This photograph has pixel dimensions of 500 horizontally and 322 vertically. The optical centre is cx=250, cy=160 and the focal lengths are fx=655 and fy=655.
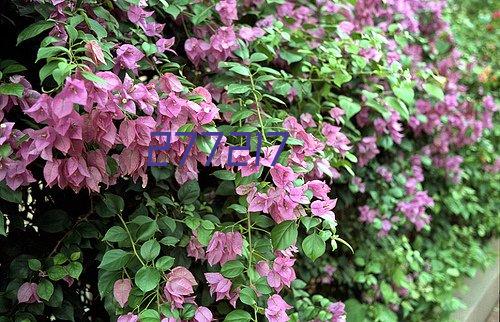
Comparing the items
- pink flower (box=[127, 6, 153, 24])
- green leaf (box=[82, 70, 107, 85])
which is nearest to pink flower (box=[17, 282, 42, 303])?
green leaf (box=[82, 70, 107, 85])

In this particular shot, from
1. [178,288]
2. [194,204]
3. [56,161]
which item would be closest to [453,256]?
[194,204]

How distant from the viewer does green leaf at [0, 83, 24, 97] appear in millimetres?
1417

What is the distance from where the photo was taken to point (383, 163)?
285 centimetres

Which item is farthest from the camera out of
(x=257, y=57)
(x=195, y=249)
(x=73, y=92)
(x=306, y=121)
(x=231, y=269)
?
(x=306, y=121)

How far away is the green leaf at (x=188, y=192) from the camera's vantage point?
5.57ft

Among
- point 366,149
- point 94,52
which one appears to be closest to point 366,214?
point 366,149

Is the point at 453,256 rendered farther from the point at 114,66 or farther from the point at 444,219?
the point at 114,66

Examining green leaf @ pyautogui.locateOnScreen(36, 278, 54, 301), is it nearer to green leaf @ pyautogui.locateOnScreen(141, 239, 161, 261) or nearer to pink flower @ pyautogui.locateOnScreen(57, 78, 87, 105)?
green leaf @ pyautogui.locateOnScreen(141, 239, 161, 261)

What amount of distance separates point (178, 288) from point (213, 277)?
0.41 feet

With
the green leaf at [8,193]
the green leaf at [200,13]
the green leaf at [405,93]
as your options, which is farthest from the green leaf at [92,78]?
the green leaf at [405,93]

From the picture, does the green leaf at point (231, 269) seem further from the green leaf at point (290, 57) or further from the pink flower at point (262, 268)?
the green leaf at point (290, 57)

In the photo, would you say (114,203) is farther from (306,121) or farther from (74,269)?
(306,121)

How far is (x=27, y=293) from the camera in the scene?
156 centimetres

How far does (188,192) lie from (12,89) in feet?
1.67
